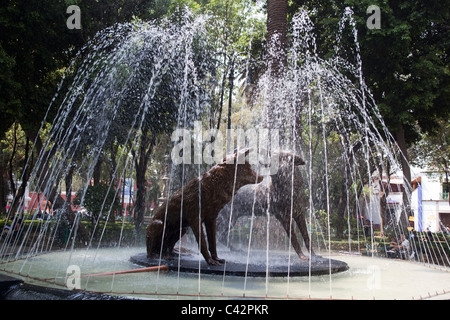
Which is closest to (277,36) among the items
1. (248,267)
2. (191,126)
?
(248,267)

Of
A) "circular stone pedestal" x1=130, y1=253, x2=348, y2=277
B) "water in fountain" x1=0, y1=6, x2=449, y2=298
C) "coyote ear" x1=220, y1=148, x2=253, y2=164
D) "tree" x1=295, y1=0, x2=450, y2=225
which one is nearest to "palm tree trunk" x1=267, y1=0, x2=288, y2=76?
→ "water in fountain" x1=0, y1=6, x2=449, y2=298

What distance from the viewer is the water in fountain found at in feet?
20.6

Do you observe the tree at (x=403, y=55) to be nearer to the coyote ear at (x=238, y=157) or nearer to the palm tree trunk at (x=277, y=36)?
the palm tree trunk at (x=277, y=36)

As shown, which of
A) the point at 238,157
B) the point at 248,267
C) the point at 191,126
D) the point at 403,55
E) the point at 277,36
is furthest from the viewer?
the point at 191,126

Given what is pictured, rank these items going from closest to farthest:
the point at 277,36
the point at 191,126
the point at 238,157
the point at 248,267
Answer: the point at 248,267, the point at 238,157, the point at 277,36, the point at 191,126

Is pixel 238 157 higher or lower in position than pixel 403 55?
lower

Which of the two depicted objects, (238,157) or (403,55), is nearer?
(238,157)

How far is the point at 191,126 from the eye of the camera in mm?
19203

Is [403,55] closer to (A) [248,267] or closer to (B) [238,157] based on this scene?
(B) [238,157]

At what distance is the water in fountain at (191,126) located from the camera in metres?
6.28
